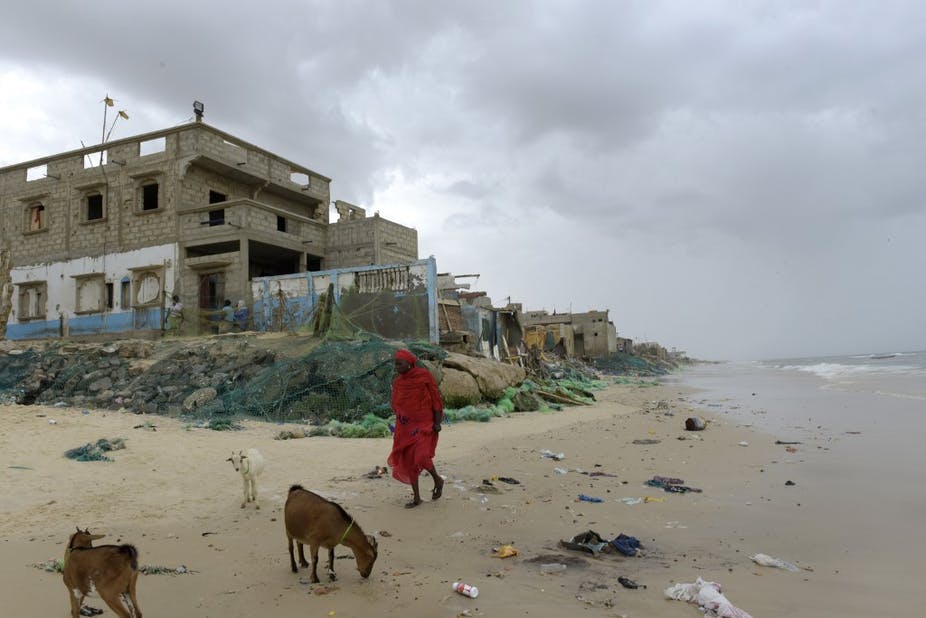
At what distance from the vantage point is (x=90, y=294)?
987 inches

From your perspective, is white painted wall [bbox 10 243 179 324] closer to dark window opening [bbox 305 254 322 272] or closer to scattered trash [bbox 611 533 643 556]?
dark window opening [bbox 305 254 322 272]

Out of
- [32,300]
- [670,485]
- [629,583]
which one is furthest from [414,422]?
[32,300]

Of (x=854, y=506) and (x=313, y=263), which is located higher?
(x=313, y=263)

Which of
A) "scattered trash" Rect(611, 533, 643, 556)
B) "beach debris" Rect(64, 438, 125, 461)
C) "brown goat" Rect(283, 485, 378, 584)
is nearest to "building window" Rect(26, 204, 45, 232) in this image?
"beach debris" Rect(64, 438, 125, 461)

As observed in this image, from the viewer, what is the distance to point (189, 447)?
7.57m

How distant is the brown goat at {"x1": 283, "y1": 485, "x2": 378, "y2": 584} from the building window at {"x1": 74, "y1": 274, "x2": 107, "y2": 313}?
25.8 meters

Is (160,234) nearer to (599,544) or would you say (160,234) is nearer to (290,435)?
(290,435)

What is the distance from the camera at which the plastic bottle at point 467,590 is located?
309 cm

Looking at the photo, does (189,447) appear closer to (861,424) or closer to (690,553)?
(690,553)

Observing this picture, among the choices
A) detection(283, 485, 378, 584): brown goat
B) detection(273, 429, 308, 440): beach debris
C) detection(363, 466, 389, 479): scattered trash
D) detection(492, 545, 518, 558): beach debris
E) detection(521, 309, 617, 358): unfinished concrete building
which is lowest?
detection(492, 545, 518, 558): beach debris

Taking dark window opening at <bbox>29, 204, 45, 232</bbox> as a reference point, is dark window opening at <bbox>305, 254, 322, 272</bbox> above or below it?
below

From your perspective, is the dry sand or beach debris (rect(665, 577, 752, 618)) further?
the dry sand

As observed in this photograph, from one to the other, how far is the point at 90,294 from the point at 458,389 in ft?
67.8

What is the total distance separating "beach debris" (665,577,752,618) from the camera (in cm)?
290
